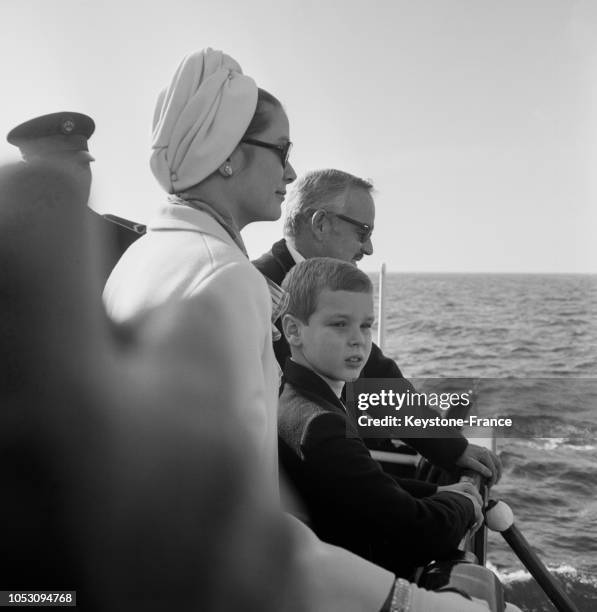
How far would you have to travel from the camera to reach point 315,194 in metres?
2.86

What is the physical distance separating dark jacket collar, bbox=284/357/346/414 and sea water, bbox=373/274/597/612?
4032 millimetres

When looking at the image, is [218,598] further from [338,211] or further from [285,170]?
[338,211]

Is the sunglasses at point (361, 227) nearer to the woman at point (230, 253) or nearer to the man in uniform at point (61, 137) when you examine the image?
the man in uniform at point (61, 137)

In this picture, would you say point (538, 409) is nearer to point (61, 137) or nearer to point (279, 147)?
point (61, 137)

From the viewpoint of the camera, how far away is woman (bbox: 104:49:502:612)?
2.92 ft

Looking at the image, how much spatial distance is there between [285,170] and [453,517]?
750 mm

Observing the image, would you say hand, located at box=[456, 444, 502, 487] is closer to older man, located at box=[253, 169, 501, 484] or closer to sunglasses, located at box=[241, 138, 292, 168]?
older man, located at box=[253, 169, 501, 484]

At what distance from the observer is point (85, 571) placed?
880 mm

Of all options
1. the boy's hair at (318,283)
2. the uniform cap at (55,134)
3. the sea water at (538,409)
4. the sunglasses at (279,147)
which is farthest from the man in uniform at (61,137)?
the sea water at (538,409)

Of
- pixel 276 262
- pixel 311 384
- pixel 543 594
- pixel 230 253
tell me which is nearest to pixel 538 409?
pixel 543 594

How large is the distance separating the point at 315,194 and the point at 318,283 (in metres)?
1.09

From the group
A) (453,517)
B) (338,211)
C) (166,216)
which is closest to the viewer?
(166,216)

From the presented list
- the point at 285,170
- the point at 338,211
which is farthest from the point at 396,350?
the point at 285,170

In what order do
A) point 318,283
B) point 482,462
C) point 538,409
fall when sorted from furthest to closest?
point 538,409 → point 482,462 → point 318,283
